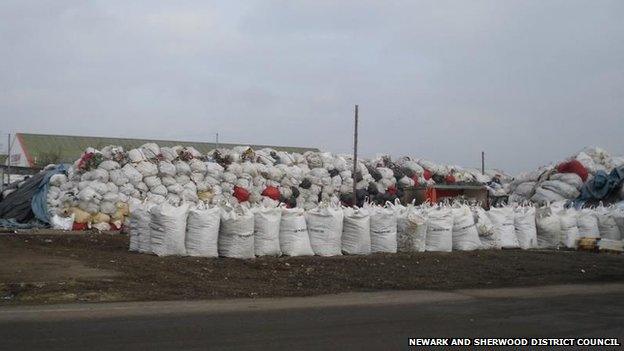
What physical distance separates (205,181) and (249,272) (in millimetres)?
9962

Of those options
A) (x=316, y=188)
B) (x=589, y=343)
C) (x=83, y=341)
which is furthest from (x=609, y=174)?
(x=83, y=341)

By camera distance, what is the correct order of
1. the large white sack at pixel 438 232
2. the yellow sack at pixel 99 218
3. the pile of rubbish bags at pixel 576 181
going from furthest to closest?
the pile of rubbish bags at pixel 576 181
the yellow sack at pixel 99 218
the large white sack at pixel 438 232

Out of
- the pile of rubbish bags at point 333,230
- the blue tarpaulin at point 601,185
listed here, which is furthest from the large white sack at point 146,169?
the blue tarpaulin at point 601,185

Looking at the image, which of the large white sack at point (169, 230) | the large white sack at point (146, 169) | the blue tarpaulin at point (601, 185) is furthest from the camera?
the blue tarpaulin at point (601, 185)

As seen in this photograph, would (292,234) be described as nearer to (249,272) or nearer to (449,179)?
(249,272)

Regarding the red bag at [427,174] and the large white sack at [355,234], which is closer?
the large white sack at [355,234]

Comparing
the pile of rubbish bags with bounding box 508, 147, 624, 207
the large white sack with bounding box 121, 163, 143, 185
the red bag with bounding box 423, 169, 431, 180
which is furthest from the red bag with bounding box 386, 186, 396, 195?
the large white sack with bounding box 121, 163, 143, 185

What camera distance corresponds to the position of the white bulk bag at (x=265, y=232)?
46.8 ft

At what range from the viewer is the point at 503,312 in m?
8.95

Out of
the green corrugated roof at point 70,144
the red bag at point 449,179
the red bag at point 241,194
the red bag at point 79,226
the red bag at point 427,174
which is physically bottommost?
the red bag at point 79,226

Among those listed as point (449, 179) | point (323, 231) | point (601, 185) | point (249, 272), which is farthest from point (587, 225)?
point (249, 272)

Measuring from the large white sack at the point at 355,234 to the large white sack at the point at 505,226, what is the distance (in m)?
3.90

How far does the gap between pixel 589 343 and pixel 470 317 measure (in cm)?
175

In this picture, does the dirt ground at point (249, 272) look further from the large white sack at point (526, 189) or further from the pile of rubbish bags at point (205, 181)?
the large white sack at point (526, 189)
